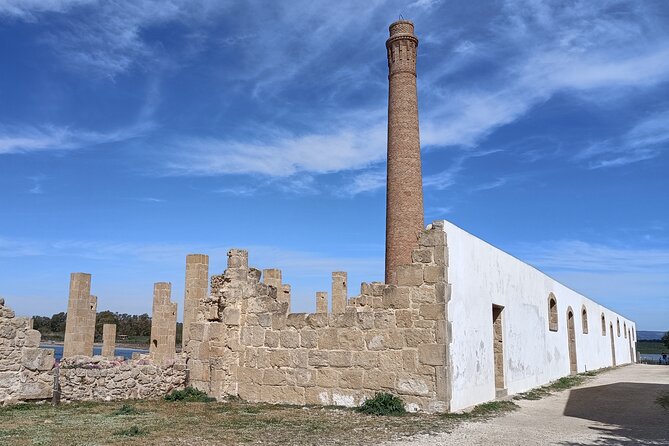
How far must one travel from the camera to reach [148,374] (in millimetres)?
10188

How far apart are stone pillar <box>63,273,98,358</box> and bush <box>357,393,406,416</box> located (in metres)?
11.7

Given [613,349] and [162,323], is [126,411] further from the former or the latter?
[613,349]

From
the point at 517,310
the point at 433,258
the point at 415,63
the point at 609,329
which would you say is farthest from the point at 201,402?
the point at 609,329

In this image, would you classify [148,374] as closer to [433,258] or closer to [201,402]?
[201,402]

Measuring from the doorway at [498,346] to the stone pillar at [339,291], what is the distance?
8463 mm

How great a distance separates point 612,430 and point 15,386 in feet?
29.6

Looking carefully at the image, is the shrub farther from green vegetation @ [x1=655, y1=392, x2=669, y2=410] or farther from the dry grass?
green vegetation @ [x1=655, y1=392, x2=669, y2=410]

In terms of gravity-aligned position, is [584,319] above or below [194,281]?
below

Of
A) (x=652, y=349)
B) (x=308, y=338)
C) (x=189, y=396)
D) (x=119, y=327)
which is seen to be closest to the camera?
(x=308, y=338)

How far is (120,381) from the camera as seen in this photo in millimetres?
9859

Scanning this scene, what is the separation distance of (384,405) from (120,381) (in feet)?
15.7

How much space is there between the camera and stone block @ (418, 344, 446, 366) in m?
8.48

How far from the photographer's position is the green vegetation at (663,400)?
10.4 metres

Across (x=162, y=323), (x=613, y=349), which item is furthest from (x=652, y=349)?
(x=162, y=323)
